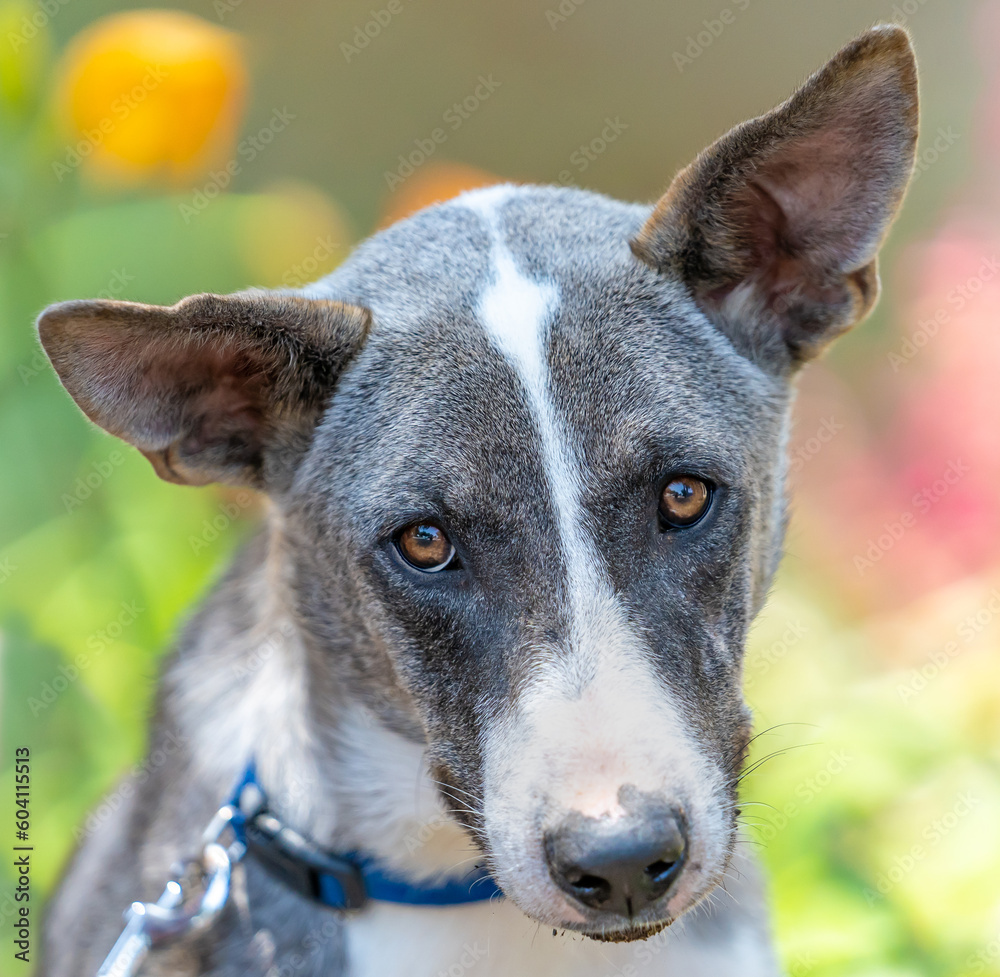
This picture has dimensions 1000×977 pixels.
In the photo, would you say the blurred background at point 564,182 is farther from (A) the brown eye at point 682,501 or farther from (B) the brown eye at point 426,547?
(B) the brown eye at point 426,547

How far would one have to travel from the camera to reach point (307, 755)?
9.37 feet

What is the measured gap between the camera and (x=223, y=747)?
3.00 m

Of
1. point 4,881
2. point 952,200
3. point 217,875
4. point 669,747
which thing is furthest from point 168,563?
point 952,200

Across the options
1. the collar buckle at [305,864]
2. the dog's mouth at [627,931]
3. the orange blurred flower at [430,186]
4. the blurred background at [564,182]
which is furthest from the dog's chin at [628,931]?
the orange blurred flower at [430,186]

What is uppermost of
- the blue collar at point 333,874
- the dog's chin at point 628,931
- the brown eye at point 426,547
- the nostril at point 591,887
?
the brown eye at point 426,547

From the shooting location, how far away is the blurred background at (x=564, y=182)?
13.6 ft

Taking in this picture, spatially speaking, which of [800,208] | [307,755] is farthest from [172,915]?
[800,208]

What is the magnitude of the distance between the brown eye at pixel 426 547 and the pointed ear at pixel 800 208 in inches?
34.2

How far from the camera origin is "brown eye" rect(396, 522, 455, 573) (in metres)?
2.44

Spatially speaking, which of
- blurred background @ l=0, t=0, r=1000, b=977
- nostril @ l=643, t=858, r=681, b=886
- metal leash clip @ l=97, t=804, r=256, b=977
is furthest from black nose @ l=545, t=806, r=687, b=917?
blurred background @ l=0, t=0, r=1000, b=977

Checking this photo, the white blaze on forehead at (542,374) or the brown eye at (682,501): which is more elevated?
A: the white blaze on forehead at (542,374)

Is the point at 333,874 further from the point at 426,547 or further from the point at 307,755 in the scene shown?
the point at 426,547

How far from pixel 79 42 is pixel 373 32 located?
2.09 m

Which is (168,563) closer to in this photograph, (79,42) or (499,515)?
(79,42)
